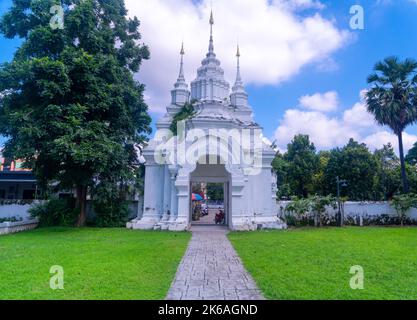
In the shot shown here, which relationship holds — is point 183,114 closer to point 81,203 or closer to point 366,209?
point 81,203

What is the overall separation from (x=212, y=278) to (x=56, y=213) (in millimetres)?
13530

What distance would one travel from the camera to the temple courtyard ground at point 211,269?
5.00m

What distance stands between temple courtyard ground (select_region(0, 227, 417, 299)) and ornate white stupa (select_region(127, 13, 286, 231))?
4.48 meters

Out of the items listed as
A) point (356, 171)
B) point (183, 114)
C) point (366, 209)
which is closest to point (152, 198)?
point (183, 114)

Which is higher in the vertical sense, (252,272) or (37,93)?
(37,93)

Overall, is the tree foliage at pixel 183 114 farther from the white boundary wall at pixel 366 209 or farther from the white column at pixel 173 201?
the white boundary wall at pixel 366 209

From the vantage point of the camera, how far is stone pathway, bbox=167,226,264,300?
4.96 m

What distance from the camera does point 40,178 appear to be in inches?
609

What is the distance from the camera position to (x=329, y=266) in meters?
6.82

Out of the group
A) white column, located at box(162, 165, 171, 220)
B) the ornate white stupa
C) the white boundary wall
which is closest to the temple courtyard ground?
the ornate white stupa
